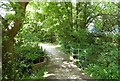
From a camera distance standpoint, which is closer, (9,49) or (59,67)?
(9,49)

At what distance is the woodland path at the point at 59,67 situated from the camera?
2.74 m

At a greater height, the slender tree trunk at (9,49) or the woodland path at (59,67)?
the slender tree trunk at (9,49)

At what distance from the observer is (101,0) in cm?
292

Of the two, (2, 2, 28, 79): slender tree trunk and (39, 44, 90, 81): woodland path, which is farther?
(39, 44, 90, 81): woodland path

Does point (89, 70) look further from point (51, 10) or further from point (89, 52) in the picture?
point (51, 10)

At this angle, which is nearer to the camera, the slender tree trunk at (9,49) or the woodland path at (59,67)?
the slender tree trunk at (9,49)

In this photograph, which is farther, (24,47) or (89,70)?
(89,70)

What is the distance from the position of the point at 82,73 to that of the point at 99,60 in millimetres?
432

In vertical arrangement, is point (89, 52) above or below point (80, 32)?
below

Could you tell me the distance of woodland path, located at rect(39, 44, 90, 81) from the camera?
2.74 meters

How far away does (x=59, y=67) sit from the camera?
9.91ft

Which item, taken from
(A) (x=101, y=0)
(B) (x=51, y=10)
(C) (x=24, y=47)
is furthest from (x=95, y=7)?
(C) (x=24, y=47)

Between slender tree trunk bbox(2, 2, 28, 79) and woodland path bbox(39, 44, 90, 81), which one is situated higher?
slender tree trunk bbox(2, 2, 28, 79)

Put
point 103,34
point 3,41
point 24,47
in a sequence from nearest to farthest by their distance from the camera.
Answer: point 3,41 → point 24,47 → point 103,34
